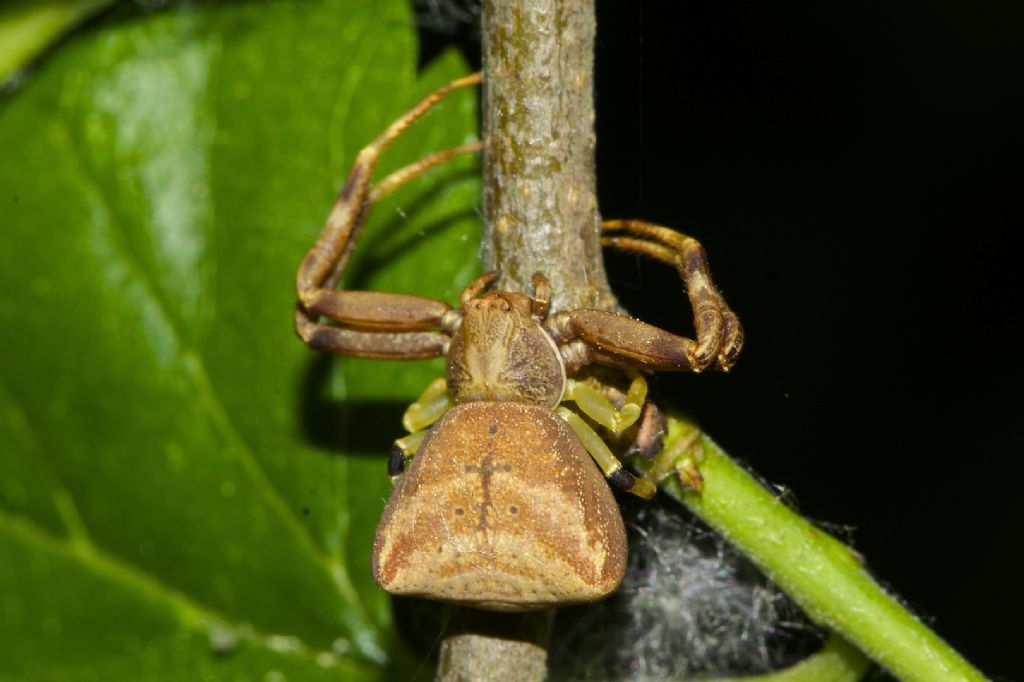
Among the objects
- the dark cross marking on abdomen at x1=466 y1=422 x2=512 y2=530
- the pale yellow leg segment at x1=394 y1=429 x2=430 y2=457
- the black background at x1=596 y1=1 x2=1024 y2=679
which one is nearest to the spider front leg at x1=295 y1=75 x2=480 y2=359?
the pale yellow leg segment at x1=394 y1=429 x2=430 y2=457

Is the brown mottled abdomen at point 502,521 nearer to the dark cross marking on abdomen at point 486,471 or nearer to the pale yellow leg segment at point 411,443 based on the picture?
the dark cross marking on abdomen at point 486,471

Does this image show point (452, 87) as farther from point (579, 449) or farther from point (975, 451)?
point (975, 451)

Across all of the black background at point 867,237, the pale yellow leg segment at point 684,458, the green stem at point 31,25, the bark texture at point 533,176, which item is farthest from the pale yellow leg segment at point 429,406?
the green stem at point 31,25

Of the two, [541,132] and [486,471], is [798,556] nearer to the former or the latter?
[486,471]

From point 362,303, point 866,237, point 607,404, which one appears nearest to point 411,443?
point 362,303

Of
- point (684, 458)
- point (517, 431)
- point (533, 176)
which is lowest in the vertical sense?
point (684, 458)

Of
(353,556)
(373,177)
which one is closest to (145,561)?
(353,556)

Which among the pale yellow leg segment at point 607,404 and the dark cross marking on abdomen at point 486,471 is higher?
the pale yellow leg segment at point 607,404
